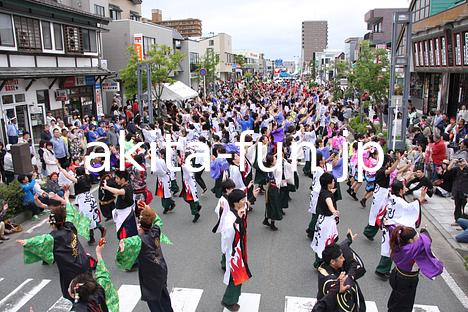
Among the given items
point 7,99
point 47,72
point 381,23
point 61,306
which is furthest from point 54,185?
point 381,23

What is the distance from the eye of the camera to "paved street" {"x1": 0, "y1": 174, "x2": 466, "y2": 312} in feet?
20.1

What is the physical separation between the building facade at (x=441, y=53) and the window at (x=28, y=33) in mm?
17725

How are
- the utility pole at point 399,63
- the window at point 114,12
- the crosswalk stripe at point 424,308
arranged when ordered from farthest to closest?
the window at point 114,12 < the utility pole at point 399,63 < the crosswalk stripe at point 424,308

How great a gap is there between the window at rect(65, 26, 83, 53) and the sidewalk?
1795 cm

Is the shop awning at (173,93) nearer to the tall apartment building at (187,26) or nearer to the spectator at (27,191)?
the spectator at (27,191)

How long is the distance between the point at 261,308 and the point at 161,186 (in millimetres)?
4563

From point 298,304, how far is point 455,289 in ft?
8.13

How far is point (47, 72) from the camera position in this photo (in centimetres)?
1856

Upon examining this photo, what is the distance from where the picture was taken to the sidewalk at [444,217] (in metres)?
8.01

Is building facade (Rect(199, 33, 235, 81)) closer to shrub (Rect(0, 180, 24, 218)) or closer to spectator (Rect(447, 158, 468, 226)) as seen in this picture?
shrub (Rect(0, 180, 24, 218))

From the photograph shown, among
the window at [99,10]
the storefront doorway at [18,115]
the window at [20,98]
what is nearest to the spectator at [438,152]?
the storefront doorway at [18,115]

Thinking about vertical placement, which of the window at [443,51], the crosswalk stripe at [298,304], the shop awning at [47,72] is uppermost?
the window at [443,51]

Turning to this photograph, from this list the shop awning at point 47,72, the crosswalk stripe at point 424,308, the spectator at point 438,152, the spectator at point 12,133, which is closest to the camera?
the crosswalk stripe at point 424,308

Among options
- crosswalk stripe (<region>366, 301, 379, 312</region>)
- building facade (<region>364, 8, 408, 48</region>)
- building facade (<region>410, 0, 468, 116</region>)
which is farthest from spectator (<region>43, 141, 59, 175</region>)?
building facade (<region>364, 8, 408, 48</region>)
